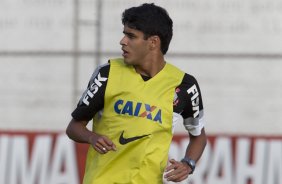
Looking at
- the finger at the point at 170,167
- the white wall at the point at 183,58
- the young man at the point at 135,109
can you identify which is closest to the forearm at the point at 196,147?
the young man at the point at 135,109

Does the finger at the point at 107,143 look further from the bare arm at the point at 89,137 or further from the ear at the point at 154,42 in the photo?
the ear at the point at 154,42

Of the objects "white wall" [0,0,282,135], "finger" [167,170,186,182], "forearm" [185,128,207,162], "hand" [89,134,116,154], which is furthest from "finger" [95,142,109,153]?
"white wall" [0,0,282,135]

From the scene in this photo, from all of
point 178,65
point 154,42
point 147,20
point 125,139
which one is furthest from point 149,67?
point 178,65

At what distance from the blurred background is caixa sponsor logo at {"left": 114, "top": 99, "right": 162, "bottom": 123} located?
11.1 ft

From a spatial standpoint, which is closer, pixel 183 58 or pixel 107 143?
pixel 107 143

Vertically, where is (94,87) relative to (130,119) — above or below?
above

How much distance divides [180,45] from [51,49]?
1.12 m

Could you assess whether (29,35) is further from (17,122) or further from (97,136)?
(97,136)

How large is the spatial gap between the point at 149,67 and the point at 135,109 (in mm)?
244

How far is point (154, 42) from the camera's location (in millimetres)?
4605

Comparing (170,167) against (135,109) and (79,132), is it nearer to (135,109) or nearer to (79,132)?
(135,109)

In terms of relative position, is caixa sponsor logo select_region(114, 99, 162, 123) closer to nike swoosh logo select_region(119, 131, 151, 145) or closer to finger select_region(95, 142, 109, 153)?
nike swoosh logo select_region(119, 131, 151, 145)

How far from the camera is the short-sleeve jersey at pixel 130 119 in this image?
4.50m

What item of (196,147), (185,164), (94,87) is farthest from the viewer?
(196,147)
